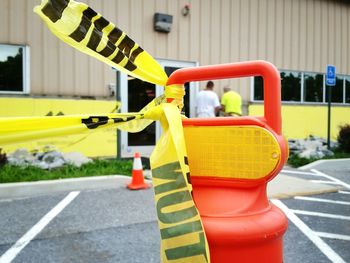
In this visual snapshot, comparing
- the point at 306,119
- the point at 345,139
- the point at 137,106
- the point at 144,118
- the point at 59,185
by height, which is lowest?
the point at 59,185

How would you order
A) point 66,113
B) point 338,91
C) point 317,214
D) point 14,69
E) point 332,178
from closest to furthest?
point 317,214, point 332,178, point 14,69, point 66,113, point 338,91

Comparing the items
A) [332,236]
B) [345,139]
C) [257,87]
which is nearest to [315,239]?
[332,236]

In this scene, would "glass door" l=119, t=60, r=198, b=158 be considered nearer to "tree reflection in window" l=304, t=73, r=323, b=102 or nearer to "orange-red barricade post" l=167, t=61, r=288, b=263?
"tree reflection in window" l=304, t=73, r=323, b=102

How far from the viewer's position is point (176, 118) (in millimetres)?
1317

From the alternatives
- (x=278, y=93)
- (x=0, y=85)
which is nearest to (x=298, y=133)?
(x=0, y=85)

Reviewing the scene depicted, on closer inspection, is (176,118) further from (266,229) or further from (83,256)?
(83,256)

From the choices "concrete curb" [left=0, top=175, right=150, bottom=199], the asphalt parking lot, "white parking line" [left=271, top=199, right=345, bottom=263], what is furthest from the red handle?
"concrete curb" [left=0, top=175, right=150, bottom=199]

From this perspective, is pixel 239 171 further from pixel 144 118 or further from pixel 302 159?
pixel 302 159

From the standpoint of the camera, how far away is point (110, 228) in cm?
346

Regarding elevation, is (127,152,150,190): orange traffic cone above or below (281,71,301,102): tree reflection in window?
below

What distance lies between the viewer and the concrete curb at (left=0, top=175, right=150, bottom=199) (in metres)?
4.78

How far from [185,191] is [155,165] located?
16 centimetres

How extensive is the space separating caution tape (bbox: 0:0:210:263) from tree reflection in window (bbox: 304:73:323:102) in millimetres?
10875

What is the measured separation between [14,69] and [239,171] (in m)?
7.29
